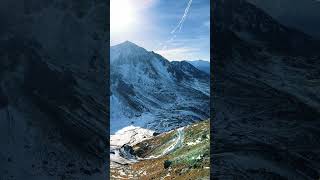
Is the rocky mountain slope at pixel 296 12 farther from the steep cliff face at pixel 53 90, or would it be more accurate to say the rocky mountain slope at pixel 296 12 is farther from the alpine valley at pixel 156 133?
the alpine valley at pixel 156 133

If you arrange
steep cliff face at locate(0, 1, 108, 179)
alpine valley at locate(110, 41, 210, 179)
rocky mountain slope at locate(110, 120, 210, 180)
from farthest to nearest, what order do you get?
alpine valley at locate(110, 41, 210, 179) < rocky mountain slope at locate(110, 120, 210, 180) < steep cliff face at locate(0, 1, 108, 179)

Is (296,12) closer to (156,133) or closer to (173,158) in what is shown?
(173,158)

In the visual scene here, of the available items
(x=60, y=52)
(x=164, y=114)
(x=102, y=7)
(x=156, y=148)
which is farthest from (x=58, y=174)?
(x=164, y=114)

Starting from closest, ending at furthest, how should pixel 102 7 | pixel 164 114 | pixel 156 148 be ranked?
pixel 102 7 → pixel 156 148 → pixel 164 114

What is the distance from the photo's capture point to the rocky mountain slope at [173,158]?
3375 cm

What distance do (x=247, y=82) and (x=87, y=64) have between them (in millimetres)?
2698

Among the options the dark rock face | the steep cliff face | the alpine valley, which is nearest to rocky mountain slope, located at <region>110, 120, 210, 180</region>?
the alpine valley

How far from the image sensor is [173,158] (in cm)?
4578

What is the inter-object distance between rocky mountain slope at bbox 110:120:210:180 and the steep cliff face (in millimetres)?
18068

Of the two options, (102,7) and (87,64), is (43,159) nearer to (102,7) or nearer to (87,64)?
(87,64)

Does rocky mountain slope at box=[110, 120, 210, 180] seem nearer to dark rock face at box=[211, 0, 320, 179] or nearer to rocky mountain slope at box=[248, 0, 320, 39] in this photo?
dark rock face at box=[211, 0, 320, 179]

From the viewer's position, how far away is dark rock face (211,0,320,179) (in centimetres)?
832

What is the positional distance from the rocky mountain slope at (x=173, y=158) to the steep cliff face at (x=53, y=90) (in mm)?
18068

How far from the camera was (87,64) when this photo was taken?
27.3ft
